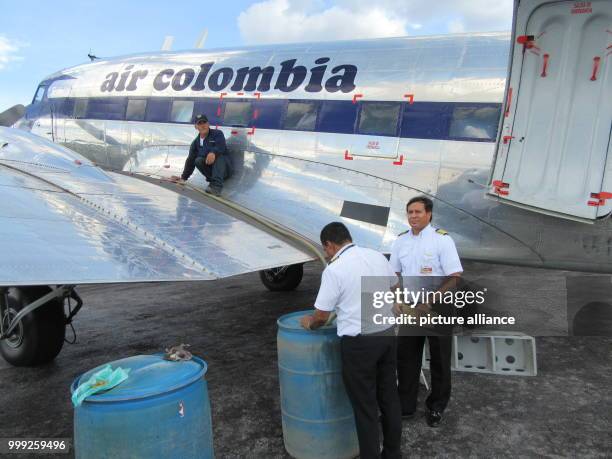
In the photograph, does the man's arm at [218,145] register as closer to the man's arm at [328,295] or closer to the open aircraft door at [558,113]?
the open aircraft door at [558,113]

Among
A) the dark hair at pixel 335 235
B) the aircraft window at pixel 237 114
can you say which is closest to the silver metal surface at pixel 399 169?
the aircraft window at pixel 237 114

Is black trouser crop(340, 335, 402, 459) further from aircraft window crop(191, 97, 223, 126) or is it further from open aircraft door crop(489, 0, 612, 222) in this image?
aircraft window crop(191, 97, 223, 126)

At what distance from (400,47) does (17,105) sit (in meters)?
11.4

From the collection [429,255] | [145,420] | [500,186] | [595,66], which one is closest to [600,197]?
[500,186]

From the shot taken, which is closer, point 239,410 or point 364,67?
point 239,410

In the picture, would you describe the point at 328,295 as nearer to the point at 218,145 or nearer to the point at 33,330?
the point at 33,330

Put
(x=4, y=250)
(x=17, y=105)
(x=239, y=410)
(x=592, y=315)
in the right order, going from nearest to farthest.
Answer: (x=4, y=250)
(x=239, y=410)
(x=592, y=315)
(x=17, y=105)

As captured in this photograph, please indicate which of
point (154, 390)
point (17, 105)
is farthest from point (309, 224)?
point (17, 105)

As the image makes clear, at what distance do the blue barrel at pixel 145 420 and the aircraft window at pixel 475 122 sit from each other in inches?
158

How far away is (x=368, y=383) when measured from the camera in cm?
355

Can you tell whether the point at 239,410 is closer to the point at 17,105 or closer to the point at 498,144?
the point at 498,144

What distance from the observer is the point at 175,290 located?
10.6 metres

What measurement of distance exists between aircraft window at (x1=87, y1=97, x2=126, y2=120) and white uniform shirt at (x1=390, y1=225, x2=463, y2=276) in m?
6.50

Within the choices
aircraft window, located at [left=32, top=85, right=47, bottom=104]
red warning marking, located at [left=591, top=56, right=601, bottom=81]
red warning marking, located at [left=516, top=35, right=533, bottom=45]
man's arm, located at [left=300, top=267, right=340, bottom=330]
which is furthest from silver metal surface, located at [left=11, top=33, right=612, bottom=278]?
aircraft window, located at [left=32, top=85, right=47, bottom=104]
